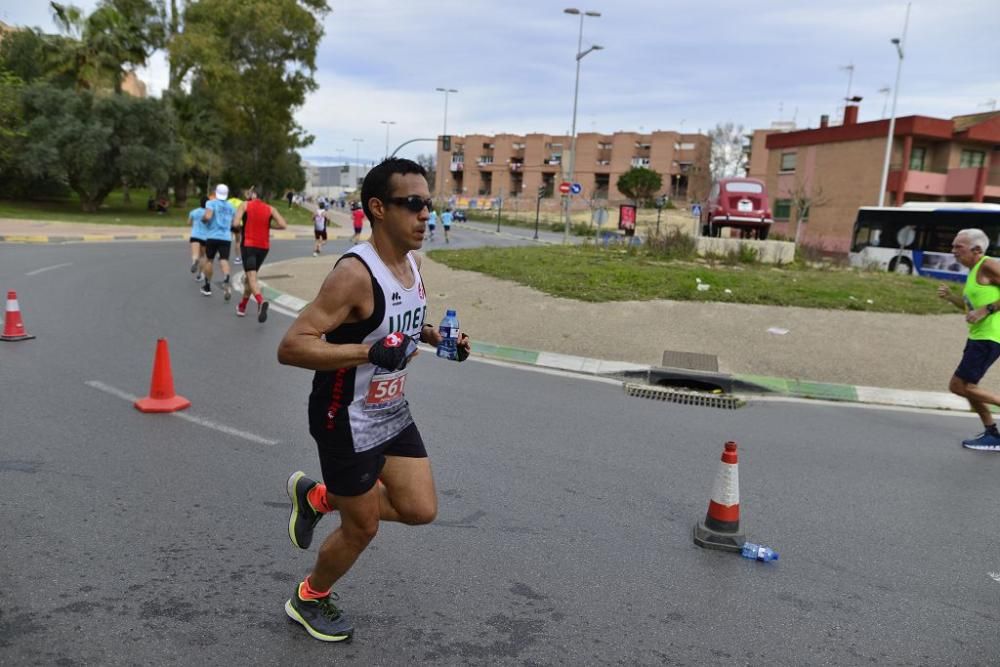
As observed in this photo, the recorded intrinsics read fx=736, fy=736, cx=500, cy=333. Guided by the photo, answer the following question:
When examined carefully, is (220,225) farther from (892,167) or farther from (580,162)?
(580,162)

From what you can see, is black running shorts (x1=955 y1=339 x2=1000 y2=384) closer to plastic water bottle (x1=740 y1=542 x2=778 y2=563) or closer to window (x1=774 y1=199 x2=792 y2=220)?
plastic water bottle (x1=740 y1=542 x2=778 y2=563)

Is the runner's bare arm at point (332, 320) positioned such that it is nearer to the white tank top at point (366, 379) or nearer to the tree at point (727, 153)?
the white tank top at point (366, 379)

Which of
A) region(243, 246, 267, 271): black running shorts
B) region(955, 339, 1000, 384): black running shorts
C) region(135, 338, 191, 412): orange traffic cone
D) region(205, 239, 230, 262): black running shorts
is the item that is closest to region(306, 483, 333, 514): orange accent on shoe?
region(135, 338, 191, 412): orange traffic cone

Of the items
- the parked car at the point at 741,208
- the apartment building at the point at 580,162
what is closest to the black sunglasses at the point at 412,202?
the parked car at the point at 741,208

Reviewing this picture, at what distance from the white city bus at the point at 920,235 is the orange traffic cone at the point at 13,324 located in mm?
21021

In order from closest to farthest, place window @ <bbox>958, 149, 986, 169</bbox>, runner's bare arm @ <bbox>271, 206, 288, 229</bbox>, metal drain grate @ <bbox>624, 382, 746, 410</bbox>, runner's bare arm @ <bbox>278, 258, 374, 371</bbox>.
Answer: runner's bare arm @ <bbox>278, 258, 374, 371</bbox> < metal drain grate @ <bbox>624, 382, 746, 410</bbox> < runner's bare arm @ <bbox>271, 206, 288, 229</bbox> < window @ <bbox>958, 149, 986, 169</bbox>

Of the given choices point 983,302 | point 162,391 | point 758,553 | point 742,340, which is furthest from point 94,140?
point 758,553

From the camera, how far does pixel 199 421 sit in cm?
588

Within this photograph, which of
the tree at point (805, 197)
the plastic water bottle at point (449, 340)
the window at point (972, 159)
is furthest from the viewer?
the window at point (972, 159)

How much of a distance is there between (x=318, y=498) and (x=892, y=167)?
148ft

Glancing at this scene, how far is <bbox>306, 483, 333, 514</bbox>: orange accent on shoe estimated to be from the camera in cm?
336

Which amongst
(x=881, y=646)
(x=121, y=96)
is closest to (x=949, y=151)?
(x=121, y=96)

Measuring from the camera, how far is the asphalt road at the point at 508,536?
3.09 metres

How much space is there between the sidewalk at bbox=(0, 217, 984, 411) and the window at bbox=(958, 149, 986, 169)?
37550 mm
